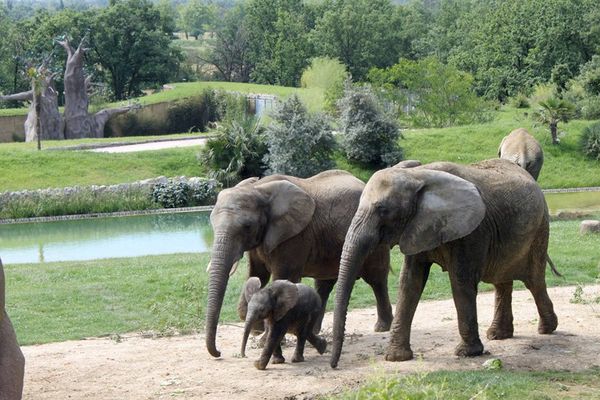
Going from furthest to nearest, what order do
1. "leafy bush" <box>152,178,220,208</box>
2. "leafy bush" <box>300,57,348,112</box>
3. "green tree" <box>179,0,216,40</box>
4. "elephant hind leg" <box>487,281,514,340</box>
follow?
"green tree" <box>179,0,216,40</box> < "leafy bush" <box>300,57,348,112</box> < "leafy bush" <box>152,178,220,208</box> < "elephant hind leg" <box>487,281,514,340</box>

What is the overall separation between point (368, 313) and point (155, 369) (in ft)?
13.2

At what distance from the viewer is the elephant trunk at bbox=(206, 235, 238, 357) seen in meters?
10.6

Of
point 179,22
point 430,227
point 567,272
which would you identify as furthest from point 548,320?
point 179,22

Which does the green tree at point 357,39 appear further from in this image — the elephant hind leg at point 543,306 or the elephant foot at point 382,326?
the elephant hind leg at point 543,306

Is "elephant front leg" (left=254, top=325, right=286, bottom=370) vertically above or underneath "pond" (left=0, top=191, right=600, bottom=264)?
above

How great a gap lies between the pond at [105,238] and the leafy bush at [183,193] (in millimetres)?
1372

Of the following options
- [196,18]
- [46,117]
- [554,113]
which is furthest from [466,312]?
[196,18]

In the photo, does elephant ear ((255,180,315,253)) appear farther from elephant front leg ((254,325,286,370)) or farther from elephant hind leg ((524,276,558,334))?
elephant hind leg ((524,276,558,334))

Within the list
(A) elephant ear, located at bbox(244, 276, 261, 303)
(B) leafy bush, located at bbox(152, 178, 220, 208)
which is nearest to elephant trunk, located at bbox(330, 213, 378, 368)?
(A) elephant ear, located at bbox(244, 276, 261, 303)

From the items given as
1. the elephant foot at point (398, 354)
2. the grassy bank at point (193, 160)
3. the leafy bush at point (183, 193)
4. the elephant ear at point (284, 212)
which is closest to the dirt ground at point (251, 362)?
the elephant foot at point (398, 354)

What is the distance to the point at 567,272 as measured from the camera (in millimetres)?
16203

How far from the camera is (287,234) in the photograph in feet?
38.4

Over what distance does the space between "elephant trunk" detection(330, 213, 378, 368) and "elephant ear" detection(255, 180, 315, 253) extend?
1.90m

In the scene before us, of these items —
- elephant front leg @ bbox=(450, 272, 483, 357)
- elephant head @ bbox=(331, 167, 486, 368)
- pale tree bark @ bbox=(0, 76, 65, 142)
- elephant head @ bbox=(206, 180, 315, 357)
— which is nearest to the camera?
elephant head @ bbox=(331, 167, 486, 368)
